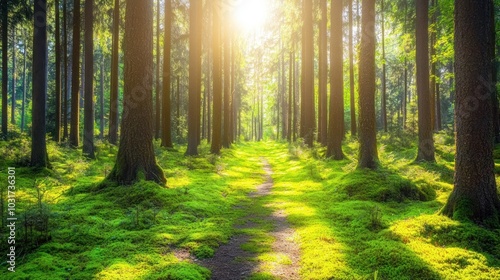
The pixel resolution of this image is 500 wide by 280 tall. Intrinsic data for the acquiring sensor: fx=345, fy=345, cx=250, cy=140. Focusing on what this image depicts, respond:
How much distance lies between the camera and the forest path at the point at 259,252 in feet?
16.2

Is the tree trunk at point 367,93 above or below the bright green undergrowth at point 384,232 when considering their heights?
above

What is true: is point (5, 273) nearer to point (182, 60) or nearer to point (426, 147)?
point (426, 147)

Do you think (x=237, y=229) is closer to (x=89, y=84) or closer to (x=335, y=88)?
(x=335, y=88)

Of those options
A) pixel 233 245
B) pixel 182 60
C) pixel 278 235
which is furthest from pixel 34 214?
pixel 182 60

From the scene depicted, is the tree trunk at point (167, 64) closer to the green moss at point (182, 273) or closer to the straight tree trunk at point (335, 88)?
the straight tree trunk at point (335, 88)

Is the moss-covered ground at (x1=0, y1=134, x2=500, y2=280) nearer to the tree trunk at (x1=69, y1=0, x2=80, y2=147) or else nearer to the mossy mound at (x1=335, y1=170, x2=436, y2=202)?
the mossy mound at (x1=335, y1=170, x2=436, y2=202)

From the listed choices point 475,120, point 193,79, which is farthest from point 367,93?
point 193,79

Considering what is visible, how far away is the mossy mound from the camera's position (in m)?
9.10

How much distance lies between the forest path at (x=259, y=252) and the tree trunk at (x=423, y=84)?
8.92 metres

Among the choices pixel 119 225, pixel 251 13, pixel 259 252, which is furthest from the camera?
pixel 251 13

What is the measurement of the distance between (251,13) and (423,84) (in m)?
17.4

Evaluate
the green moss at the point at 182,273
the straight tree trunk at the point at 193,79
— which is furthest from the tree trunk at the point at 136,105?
the straight tree trunk at the point at 193,79

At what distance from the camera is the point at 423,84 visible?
14594mm

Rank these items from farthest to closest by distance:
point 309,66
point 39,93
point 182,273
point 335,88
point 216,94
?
point 309,66 → point 216,94 → point 335,88 → point 39,93 → point 182,273
